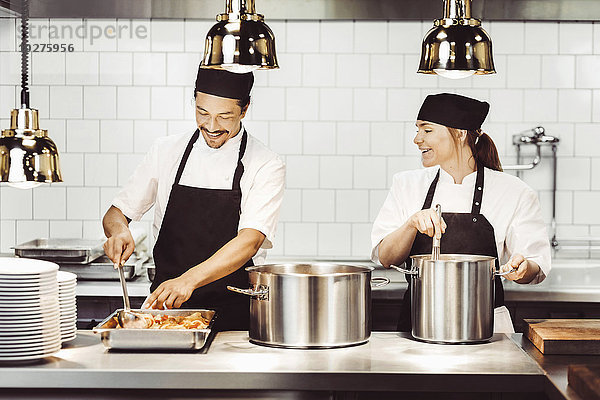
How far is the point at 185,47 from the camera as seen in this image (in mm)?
4559

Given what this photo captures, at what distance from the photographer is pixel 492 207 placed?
338cm

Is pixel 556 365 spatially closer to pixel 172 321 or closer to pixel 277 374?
pixel 277 374

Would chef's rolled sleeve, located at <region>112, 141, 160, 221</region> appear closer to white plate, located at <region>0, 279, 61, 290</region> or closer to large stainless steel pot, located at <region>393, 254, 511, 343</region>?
white plate, located at <region>0, 279, 61, 290</region>

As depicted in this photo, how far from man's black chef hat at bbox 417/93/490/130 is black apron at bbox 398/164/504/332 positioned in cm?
32

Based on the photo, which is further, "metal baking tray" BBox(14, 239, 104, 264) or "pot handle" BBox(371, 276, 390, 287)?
"metal baking tray" BBox(14, 239, 104, 264)

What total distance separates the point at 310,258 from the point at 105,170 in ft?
4.11

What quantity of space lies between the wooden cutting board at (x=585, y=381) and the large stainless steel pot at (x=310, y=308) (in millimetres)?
639

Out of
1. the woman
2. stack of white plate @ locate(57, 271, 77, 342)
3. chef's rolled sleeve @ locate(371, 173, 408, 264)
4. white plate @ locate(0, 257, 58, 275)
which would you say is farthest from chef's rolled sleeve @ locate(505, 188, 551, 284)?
white plate @ locate(0, 257, 58, 275)

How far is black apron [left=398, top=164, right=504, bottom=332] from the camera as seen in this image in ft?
10.8

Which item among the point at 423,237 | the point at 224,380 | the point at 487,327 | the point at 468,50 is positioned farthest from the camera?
the point at 423,237

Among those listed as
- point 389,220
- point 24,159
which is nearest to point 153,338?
point 24,159

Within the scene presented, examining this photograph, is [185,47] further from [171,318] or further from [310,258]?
[171,318]

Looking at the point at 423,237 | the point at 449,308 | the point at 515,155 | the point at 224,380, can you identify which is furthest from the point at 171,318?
the point at 515,155

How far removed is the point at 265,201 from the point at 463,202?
853mm
